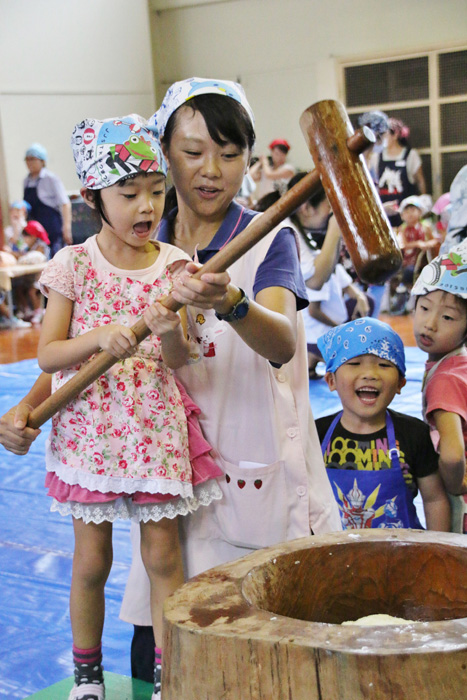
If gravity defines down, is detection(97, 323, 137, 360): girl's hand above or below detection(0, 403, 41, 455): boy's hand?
above

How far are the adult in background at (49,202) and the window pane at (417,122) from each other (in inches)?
160

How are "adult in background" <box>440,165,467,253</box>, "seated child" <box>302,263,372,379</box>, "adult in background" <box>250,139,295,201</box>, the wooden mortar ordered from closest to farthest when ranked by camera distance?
1. the wooden mortar
2. "adult in background" <box>440,165,467,253</box>
3. "seated child" <box>302,263,372,379</box>
4. "adult in background" <box>250,139,295,201</box>

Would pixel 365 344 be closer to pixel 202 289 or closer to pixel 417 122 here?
pixel 202 289

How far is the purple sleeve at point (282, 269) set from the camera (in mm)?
1637

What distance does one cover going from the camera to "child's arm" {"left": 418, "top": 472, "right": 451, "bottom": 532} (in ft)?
7.18

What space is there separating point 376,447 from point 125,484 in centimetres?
81

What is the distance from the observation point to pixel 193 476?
172 cm

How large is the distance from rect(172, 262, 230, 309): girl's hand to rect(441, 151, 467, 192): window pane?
9383mm

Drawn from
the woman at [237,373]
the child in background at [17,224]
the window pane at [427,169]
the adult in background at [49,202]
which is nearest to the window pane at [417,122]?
the window pane at [427,169]

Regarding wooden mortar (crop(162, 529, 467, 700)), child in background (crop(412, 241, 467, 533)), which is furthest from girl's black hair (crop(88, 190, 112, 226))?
child in background (crop(412, 241, 467, 533))

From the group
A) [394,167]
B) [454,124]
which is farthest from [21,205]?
[454,124]

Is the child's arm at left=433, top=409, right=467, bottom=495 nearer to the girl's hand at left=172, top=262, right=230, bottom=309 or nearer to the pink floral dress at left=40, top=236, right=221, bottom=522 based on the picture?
the pink floral dress at left=40, top=236, right=221, bottom=522

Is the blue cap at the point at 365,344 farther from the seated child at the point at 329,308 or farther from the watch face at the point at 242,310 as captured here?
the seated child at the point at 329,308

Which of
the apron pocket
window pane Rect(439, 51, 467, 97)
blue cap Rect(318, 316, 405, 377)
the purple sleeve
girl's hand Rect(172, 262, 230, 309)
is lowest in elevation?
the apron pocket
